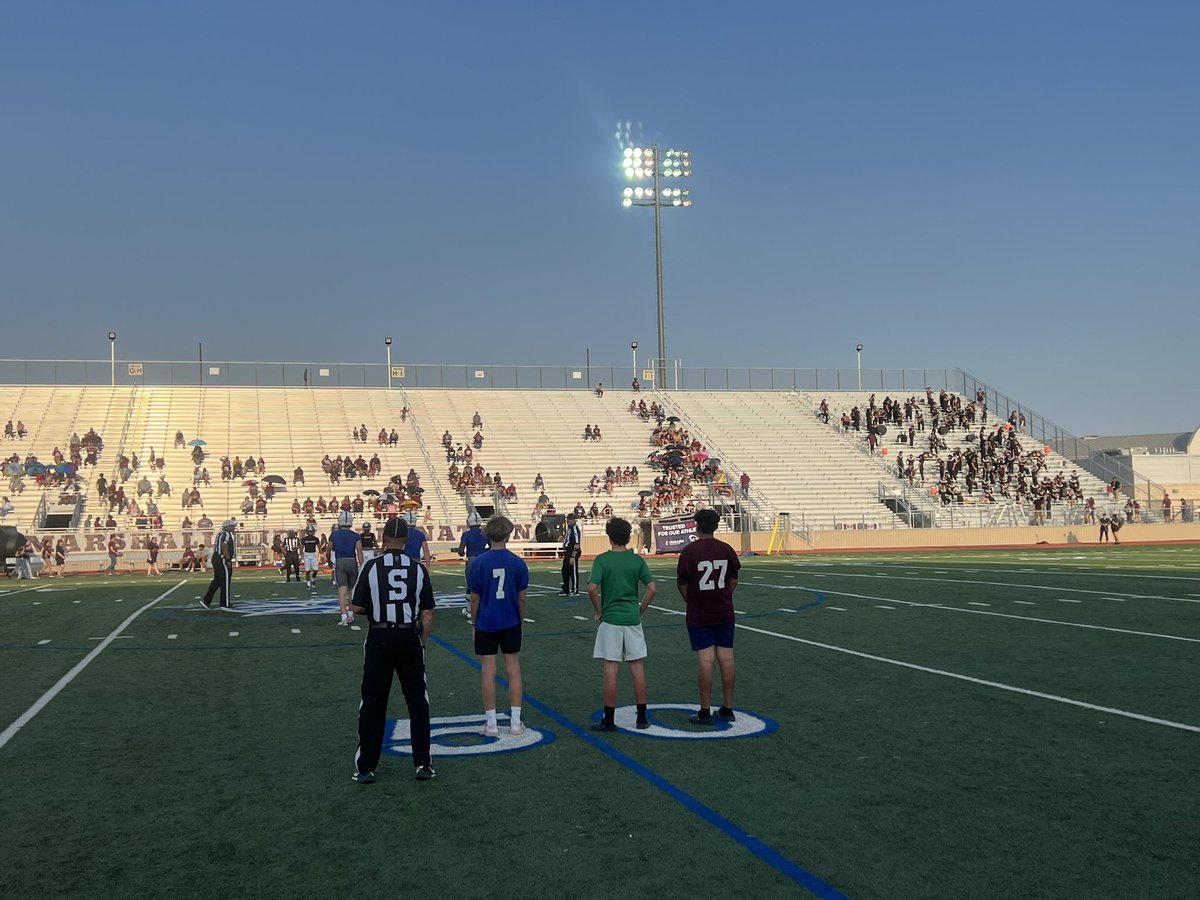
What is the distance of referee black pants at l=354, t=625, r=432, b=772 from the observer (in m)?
7.42

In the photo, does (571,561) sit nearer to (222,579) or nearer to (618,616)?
(222,579)

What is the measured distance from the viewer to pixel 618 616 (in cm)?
905

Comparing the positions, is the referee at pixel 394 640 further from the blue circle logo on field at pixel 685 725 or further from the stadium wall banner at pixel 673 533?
the stadium wall banner at pixel 673 533

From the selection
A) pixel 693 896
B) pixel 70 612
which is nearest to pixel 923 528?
pixel 70 612

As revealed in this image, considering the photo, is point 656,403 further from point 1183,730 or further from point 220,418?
point 1183,730

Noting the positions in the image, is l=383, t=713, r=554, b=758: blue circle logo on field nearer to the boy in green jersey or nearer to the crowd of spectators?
the boy in green jersey

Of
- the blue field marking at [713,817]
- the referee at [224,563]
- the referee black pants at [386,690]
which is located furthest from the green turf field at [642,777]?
the referee at [224,563]

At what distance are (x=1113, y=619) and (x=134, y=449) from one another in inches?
1640

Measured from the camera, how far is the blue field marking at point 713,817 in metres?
5.36

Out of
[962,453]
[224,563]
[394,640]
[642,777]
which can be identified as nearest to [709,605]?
[642,777]

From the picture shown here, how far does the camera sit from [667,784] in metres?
7.24

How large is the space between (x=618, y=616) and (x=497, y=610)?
0.97 metres


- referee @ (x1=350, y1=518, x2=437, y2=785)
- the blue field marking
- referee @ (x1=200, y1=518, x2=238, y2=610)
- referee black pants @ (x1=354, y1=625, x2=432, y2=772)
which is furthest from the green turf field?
referee @ (x1=200, y1=518, x2=238, y2=610)

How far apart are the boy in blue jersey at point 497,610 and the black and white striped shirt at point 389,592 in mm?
1013
